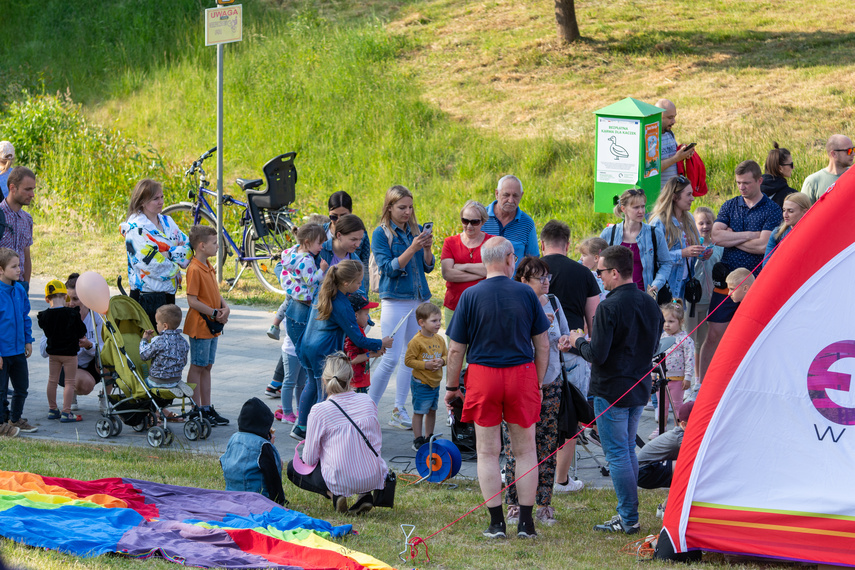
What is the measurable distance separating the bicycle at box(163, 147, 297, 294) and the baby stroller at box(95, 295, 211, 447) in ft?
16.1

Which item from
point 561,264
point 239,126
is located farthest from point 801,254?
point 239,126

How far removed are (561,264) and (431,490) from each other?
1.82 metres

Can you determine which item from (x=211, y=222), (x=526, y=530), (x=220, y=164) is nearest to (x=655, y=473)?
(x=526, y=530)

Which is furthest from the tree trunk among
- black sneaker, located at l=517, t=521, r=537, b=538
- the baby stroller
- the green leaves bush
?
black sneaker, located at l=517, t=521, r=537, b=538

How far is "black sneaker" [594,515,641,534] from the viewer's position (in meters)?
5.78

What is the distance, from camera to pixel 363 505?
19.9 feet

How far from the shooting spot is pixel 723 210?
860cm

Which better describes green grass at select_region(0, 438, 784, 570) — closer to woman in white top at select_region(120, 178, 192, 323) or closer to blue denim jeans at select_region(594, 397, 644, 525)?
blue denim jeans at select_region(594, 397, 644, 525)

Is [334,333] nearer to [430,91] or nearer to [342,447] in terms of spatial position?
[342,447]

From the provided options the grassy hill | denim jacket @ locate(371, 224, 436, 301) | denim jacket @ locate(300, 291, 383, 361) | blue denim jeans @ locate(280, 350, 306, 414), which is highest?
the grassy hill

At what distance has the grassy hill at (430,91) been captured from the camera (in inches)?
622

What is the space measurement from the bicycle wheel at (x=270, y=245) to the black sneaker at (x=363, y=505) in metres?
7.09

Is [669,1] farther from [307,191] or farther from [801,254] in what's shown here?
[801,254]

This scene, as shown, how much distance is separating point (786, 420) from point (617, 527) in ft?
4.11
